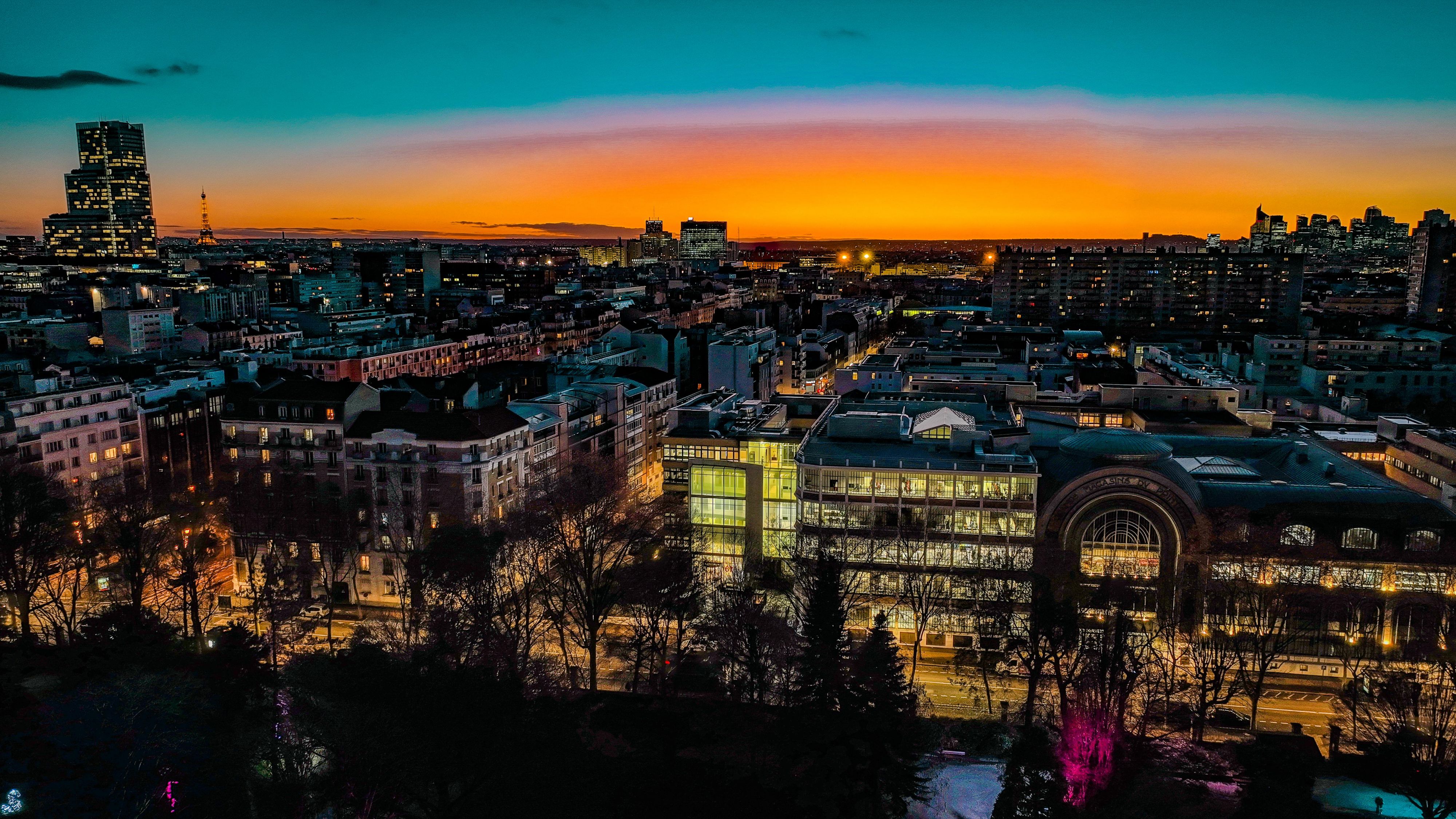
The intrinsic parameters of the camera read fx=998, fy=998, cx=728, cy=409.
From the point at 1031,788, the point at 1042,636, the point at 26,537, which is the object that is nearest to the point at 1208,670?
the point at 1042,636

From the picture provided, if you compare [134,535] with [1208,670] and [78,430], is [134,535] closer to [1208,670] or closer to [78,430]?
[78,430]

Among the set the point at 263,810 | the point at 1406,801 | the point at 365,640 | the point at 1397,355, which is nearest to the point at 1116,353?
the point at 1397,355

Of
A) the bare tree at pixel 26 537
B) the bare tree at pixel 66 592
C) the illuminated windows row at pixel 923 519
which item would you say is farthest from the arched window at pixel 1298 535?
the bare tree at pixel 26 537

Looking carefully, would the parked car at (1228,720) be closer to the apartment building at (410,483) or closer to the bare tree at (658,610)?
the bare tree at (658,610)

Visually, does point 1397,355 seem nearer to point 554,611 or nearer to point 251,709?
point 554,611

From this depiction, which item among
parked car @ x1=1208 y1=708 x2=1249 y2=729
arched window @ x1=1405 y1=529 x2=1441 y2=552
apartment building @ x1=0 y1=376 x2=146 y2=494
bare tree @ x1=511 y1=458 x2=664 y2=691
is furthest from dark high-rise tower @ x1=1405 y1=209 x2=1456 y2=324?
apartment building @ x1=0 y1=376 x2=146 y2=494
